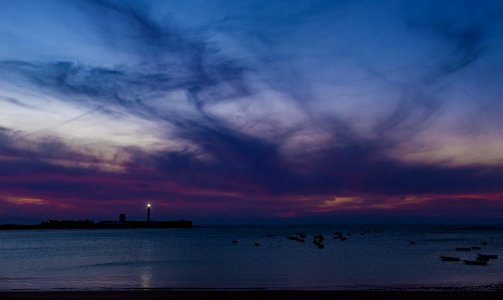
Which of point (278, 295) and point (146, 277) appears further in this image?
point (146, 277)

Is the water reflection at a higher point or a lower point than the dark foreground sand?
lower

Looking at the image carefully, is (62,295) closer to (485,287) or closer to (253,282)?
(253,282)

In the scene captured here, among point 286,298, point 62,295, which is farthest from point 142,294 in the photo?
point 286,298

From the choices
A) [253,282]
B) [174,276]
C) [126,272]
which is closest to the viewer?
[253,282]

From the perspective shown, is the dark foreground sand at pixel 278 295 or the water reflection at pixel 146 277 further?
the water reflection at pixel 146 277

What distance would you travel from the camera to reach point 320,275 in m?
42.8

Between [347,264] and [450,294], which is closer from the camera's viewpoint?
[450,294]

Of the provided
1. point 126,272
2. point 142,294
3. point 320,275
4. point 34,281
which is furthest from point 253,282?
point 34,281

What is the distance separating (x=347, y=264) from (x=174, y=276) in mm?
19518

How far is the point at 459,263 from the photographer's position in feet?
172

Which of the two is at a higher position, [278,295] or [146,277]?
[278,295]

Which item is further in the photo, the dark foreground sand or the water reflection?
the water reflection

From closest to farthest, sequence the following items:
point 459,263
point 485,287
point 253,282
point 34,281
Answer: point 485,287 < point 253,282 < point 34,281 < point 459,263

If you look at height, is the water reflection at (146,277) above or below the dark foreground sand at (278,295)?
below
